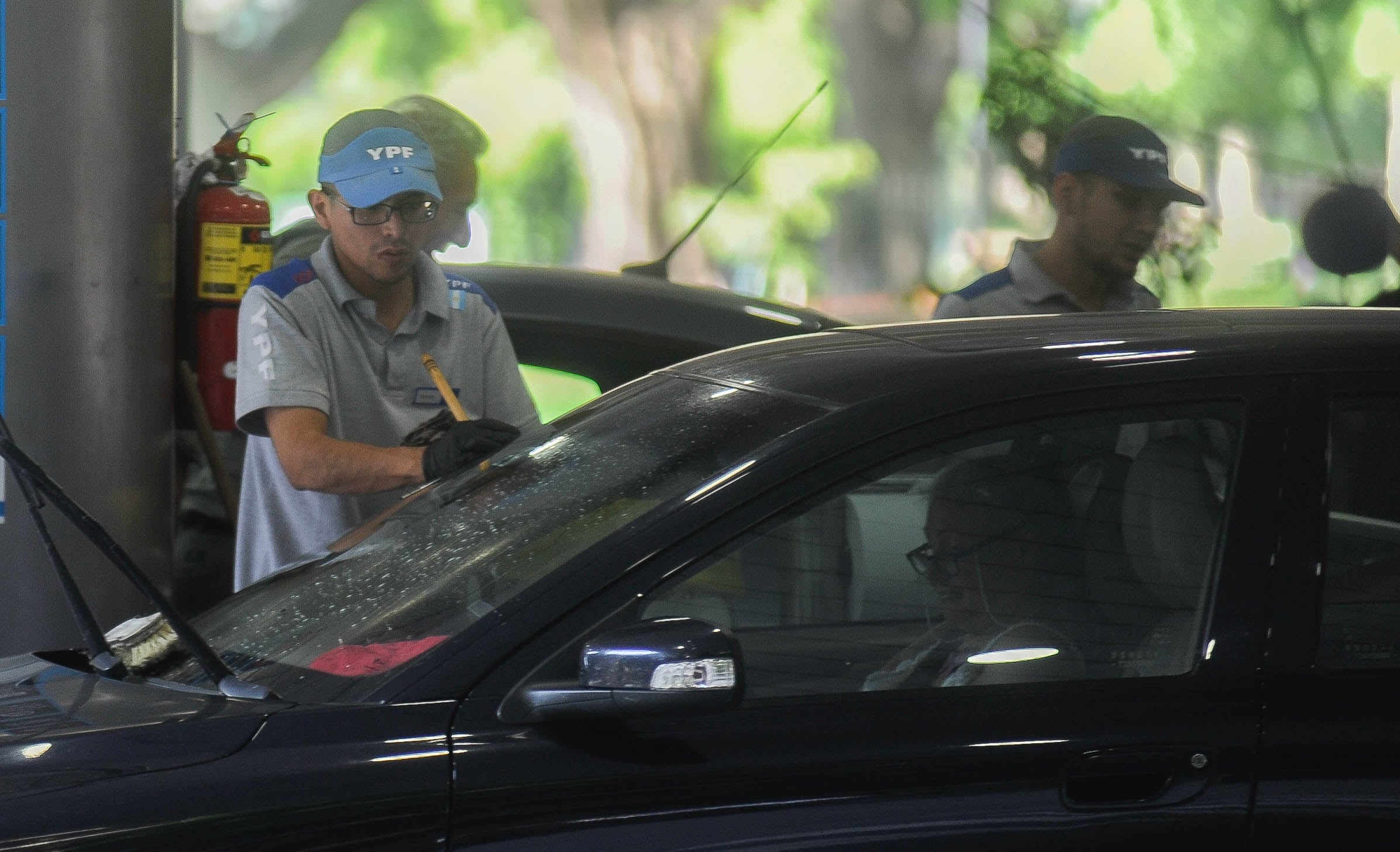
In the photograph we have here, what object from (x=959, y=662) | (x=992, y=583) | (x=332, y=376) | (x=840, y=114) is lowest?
(x=959, y=662)

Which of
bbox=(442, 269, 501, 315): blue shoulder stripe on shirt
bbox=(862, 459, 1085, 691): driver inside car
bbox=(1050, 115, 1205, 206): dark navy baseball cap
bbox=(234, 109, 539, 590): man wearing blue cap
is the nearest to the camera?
bbox=(862, 459, 1085, 691): driver inside car

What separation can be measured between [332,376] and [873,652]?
1814mm

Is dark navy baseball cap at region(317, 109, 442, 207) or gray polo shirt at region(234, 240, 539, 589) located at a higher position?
dark navy baseball cap at region(317, 109, 442, 207)

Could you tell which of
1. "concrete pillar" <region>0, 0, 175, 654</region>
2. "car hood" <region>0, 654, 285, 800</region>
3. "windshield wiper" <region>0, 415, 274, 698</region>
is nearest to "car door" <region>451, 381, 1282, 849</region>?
"car hood" <region>0, 654, 285, 800</region>

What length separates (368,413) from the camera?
389 cm

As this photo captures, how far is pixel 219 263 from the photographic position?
4.68 metres

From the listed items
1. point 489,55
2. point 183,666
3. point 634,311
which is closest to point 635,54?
point 489,55

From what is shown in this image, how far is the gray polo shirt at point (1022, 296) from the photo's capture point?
4.49 metres

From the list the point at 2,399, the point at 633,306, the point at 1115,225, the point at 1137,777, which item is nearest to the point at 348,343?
the point at 2,399

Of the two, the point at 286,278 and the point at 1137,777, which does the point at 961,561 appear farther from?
the point at 286,278

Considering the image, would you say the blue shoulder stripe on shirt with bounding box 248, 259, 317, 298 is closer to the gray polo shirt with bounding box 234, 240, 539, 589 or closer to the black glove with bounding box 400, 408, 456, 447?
the gray polo shirt with bounding box 234, 240, 539, 589

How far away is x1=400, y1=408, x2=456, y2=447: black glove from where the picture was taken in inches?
146

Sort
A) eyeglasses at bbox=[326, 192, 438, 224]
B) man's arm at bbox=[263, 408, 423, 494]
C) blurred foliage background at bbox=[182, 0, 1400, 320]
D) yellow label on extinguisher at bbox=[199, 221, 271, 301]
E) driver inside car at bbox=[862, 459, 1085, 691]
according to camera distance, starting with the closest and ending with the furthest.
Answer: driver inside car at bbox=[862, 459, 1085, 691], man's arm at bbox=[263, 408, 423, 494], eyeglasses at bbox=[326, 192, 438, 224], yellow label on extinguisher at bbox=[199, 221, 271, 301], blurred foliage background at bbox=[182, 0, 1400, 320]

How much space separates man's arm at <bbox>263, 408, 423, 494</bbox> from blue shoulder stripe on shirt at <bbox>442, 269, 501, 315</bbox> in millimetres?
489
